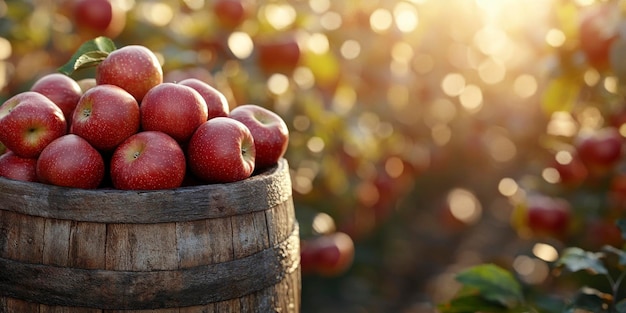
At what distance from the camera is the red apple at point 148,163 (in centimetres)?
189

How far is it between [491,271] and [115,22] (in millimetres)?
1719

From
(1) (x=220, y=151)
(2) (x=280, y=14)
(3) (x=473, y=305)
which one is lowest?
(3) (x=473, y=305)

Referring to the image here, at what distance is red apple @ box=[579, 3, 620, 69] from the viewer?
110 inches

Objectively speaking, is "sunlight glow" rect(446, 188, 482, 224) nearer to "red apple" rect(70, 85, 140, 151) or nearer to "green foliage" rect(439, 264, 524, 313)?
"green foliage" rect(439, 264, 524, 313)

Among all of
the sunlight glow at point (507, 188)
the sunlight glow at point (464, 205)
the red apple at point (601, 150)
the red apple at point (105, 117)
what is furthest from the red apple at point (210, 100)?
the sunlight glow at point (464, 205)

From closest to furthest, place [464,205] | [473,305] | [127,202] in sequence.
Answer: [127,202] < [473,305] < [464,205]

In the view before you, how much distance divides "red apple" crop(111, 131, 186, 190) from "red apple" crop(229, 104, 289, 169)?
25 centimetres

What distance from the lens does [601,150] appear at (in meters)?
3.23

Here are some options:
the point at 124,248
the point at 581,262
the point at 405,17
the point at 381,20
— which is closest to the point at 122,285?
the point at 124,248

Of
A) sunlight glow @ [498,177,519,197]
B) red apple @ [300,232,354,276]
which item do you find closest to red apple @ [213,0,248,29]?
red apple @ [300,232,354,276]

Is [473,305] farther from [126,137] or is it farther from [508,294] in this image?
[126,137]

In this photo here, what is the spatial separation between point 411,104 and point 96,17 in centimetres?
233

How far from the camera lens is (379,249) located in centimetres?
479

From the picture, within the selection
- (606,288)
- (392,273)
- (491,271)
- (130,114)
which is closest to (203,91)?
(130,114)
